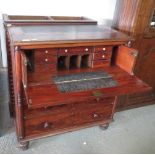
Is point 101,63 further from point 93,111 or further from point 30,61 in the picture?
point 30,61

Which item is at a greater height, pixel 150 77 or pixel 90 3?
pixel 90 3

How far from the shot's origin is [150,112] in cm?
229

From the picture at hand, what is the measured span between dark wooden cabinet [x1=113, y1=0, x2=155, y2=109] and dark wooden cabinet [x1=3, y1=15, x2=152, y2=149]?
280 millimetres

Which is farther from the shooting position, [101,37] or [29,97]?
[101,37]

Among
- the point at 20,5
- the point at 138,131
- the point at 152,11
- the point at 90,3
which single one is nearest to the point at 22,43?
the point at 20,5

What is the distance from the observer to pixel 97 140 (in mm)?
1820

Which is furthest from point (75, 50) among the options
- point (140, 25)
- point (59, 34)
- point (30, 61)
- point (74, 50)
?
point (140, 25)

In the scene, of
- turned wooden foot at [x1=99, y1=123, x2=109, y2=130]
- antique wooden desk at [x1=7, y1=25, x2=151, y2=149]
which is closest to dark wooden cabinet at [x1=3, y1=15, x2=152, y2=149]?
antique wooden desk at [x1=7, y1=25, x2=151, y2=149]

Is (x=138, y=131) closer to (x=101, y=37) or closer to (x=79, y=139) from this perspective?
(x=79, y=139)

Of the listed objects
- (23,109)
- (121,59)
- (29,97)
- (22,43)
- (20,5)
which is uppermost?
(20,5)

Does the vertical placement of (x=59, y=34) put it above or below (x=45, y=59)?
above

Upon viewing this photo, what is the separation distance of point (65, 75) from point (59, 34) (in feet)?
0.94

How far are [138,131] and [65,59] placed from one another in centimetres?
109

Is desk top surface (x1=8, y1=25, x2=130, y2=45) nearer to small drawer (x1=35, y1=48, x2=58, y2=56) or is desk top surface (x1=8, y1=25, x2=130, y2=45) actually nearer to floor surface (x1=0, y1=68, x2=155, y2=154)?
small drawer (x1=35, y1=48, x2=58, y2=56)
